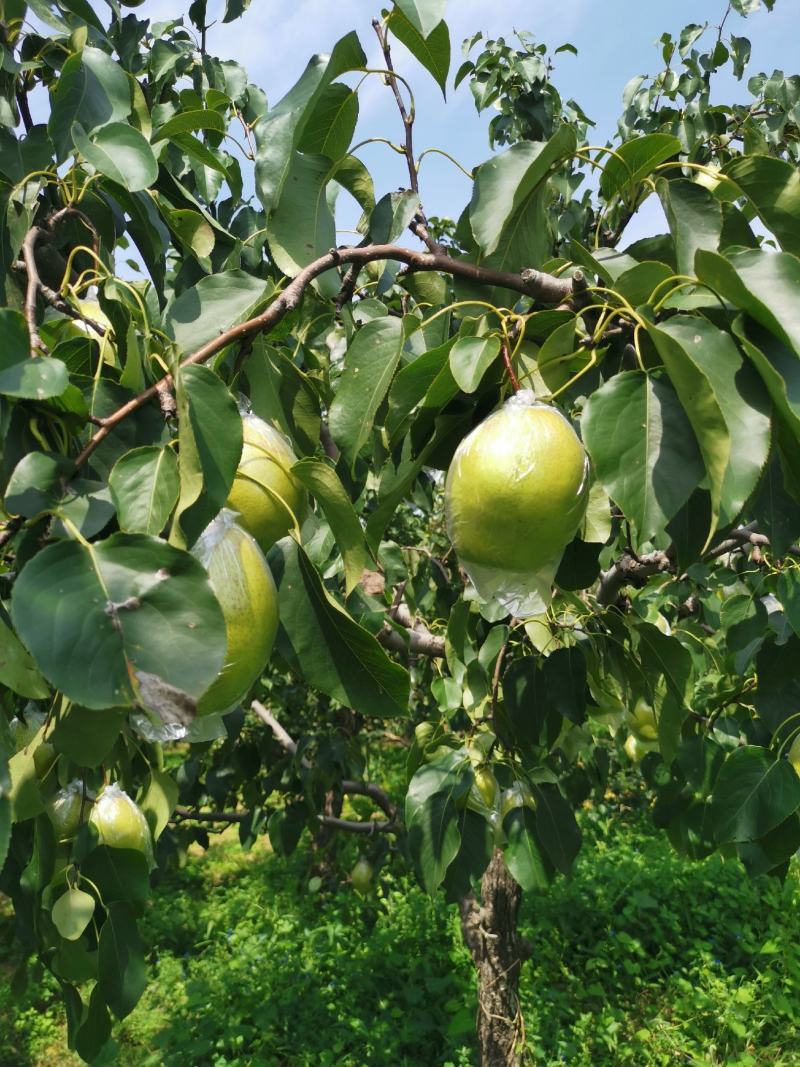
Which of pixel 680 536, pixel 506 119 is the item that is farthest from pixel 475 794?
pixel 506 119

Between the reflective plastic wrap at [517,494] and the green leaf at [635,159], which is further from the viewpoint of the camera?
the green leaf at [635,159]

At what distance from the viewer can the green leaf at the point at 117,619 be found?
1.76ft

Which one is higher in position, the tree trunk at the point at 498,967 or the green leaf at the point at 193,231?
the green leaf at the point at 193,231

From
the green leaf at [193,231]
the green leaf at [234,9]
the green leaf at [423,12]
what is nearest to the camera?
the green leaf at [423,12]

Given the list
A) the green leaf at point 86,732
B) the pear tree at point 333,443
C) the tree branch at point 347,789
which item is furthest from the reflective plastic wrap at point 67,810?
the tree branch at point 347,789

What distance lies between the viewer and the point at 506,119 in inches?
132

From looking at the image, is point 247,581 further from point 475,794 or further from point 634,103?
point 634,103

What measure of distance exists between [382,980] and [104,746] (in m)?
3.82

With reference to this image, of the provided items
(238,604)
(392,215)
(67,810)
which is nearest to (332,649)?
(238,604)

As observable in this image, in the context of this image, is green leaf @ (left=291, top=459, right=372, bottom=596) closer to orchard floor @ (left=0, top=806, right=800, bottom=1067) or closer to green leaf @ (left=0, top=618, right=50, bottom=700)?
green leaf @ (left=0, top=618, right=50, bottom=700)

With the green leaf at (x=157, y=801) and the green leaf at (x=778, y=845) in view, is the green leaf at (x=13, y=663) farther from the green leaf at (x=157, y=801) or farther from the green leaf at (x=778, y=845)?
the green leaf at (x=778, y=845)

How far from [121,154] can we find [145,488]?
0.48 m

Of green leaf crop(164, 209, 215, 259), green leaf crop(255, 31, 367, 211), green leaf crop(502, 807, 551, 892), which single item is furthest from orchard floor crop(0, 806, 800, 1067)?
green leaf crop(255, 31, 367, 211)

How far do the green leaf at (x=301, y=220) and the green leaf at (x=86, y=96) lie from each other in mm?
290
